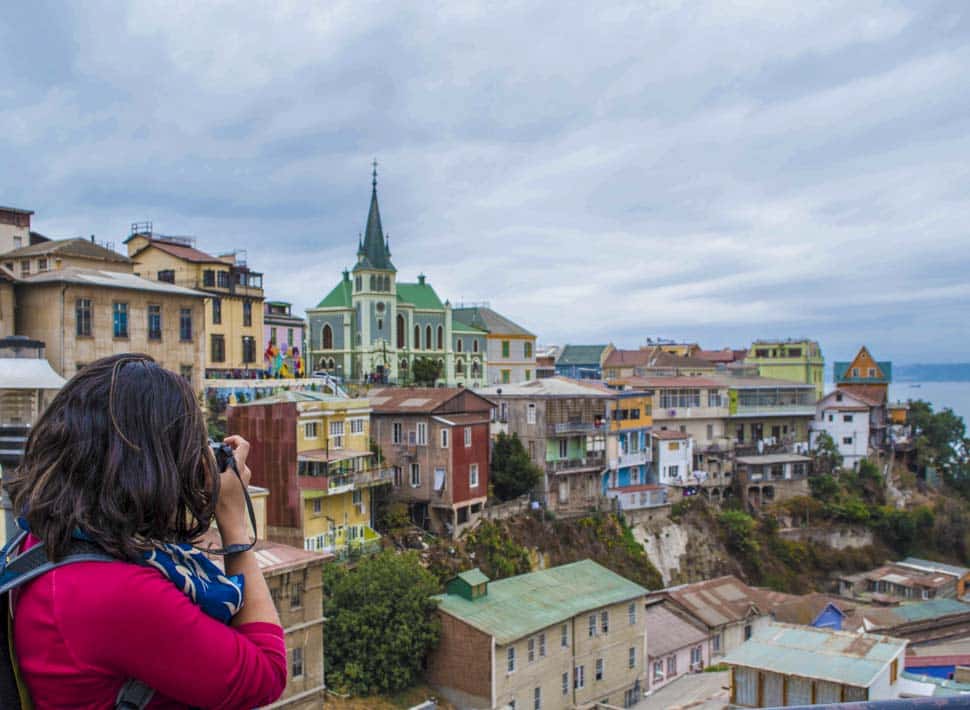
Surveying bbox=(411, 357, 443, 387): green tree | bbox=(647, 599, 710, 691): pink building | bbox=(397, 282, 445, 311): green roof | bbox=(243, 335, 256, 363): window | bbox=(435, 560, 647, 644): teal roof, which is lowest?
bbox=(647, 599, 710, 691): pink building

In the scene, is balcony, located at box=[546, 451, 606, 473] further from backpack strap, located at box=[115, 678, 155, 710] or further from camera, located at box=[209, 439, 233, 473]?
backpack strap, located at box=[115, 678, 155, 710]

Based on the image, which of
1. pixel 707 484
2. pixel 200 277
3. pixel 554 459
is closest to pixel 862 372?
pixel 707 484

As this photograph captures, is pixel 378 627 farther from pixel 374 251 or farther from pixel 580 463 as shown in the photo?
pixel 374 251

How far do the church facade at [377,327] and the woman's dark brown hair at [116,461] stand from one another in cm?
4624

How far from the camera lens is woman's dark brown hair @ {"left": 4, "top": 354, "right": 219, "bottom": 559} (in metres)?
1.89

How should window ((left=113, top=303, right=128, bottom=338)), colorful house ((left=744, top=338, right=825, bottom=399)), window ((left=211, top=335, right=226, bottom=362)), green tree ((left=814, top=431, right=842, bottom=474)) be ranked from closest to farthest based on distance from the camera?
window ((left=113, top=303, right=128, bottom=338))
window ((left=211, top=335, right=226, bottom=362))
green tree ((left=814, top=431, right=842, bottom=474))
colorful house ((left=744, top=338, right=825, bottom=399))

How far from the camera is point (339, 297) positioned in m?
51.3

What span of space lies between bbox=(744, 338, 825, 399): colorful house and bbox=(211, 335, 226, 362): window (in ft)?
132

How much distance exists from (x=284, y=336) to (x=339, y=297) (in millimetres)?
8346

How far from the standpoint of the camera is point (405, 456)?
1197 inches

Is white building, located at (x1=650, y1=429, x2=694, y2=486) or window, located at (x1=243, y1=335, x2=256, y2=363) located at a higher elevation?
window, located at (x1=243, y1=335, x2=256, y2=363)

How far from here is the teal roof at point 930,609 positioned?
97.7 feet

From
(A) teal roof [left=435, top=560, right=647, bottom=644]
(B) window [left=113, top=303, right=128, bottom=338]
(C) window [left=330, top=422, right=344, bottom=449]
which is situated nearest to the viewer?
(A) teal roof [left=435, top=560, right=647, bottom=644]

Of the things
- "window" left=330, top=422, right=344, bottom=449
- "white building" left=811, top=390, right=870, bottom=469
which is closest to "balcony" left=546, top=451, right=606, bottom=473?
"window" left=330, top=422, right=344, bottom=449
